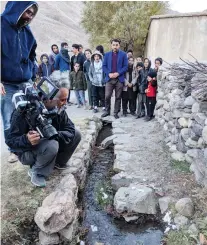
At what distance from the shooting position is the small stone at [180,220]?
3612 mm

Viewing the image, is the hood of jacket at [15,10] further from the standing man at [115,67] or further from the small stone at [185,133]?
the standing man at [115,67]

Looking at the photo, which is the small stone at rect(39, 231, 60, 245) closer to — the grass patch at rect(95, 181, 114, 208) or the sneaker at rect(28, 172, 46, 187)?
the sneaker at rect(28, 172, 46, 187)

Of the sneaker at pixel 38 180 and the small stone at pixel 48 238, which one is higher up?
the sneaker at pixel 38 180

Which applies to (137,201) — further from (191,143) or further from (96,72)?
(96,72)

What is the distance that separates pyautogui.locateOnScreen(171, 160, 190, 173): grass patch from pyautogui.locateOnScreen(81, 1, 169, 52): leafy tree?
13.2m

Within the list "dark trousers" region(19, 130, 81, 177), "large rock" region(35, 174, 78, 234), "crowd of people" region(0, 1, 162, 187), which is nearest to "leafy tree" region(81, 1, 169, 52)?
"crowd of people" region(0, 1, 162, 187)

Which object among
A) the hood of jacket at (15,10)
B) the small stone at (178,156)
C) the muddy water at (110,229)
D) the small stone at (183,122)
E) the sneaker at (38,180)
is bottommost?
the muddy water at (110,229)

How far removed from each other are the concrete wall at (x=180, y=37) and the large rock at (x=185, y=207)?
6.33 meters

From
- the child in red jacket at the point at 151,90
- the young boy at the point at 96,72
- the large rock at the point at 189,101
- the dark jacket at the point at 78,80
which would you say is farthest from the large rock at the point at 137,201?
the dark jacket at the point at 78,80

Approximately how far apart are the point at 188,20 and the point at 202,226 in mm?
7971

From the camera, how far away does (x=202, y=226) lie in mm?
3357

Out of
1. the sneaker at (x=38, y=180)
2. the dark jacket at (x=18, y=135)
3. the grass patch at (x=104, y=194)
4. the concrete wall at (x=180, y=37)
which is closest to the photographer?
the dark jacket at (x=18, y=135)

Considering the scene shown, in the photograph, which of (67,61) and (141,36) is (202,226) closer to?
(67,61)

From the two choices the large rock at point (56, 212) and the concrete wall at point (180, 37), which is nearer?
the large rock at point (56, 212)
